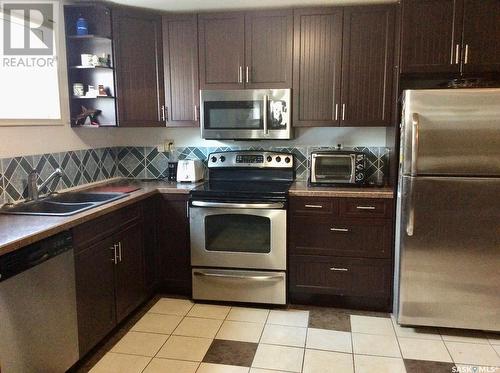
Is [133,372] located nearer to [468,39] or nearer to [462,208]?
[462,208]

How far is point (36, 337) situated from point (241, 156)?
2.03 meters

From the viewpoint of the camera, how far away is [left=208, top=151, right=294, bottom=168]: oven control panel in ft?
11.2

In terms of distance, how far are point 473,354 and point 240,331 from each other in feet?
4.55

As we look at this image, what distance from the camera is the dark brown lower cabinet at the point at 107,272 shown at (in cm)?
225

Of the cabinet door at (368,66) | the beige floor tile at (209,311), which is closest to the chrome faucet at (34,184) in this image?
the beige floor tile at (209,311)

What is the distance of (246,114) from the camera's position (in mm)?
3180

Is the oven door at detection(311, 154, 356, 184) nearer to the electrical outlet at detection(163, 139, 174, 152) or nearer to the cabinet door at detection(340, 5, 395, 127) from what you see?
the cabinet door at detection(340, 5, 395, 127)

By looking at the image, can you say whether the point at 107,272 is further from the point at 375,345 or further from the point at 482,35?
the point at 482,35


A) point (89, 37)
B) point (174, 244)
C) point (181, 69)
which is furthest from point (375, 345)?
point (89, 37)

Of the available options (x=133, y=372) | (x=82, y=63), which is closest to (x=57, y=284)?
(x=133, y=372)

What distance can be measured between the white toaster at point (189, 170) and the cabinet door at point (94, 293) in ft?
3.37

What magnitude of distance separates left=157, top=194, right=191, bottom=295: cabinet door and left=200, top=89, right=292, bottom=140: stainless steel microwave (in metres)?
0.59

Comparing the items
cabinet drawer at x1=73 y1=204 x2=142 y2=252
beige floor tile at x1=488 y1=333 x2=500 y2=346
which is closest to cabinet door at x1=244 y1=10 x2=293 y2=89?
cabinet drawer at x1=73 y1=204 x2=142 y2=252

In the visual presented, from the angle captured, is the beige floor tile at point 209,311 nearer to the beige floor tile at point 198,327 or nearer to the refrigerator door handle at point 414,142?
the beige floor tile at point 198,327
